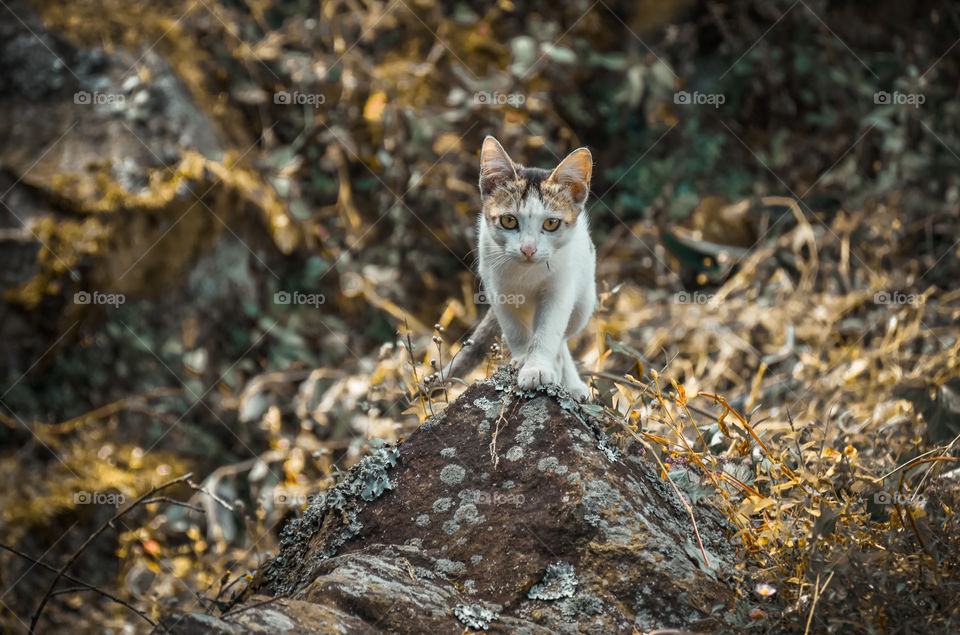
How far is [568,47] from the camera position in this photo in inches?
235

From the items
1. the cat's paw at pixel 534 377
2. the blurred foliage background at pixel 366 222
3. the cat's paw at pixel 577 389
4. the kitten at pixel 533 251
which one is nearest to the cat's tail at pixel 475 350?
the kitten at pixel 533 251

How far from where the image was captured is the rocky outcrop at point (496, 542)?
1.79 meters

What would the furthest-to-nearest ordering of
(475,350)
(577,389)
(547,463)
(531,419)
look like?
(475,350) → (577,389) → (531,419) → (547,463)

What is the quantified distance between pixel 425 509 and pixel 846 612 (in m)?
1.06

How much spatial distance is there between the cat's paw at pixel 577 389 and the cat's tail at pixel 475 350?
1.42ft

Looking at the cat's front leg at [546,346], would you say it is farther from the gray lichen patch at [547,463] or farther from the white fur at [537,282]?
the gray lichen patch at [547,463]

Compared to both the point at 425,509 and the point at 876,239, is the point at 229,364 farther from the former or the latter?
the point at 876,239

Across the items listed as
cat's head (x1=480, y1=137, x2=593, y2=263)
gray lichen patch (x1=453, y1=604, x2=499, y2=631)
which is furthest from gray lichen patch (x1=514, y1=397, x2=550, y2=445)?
cat's head (x1=480, y1=137, x2=593, y2=263)

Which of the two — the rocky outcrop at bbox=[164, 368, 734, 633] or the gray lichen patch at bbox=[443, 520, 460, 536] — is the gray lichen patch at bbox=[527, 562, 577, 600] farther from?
the gray lichen patch at bbox=[443, 520, 460, 536]

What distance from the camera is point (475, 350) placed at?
338 centimetres

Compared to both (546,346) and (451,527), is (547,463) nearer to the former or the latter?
(451,527)

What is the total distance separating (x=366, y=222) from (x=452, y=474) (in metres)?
3.66

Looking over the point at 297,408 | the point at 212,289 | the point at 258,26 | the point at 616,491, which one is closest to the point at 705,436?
the point at 616,491

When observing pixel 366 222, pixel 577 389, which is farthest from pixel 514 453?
pixel 366 222
